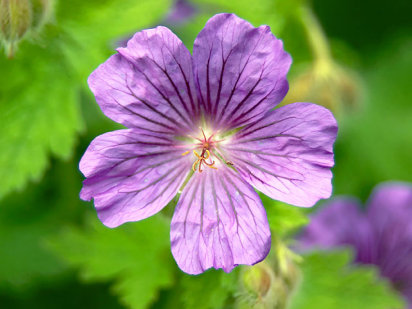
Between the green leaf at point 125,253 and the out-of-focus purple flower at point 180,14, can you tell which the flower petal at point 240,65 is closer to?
the green leaf at point 125,253

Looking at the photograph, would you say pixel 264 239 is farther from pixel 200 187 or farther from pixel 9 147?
pixel 9 147

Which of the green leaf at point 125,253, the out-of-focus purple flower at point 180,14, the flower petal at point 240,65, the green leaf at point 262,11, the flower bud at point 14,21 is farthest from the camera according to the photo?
the out-of-focus purple flower at point 180,14

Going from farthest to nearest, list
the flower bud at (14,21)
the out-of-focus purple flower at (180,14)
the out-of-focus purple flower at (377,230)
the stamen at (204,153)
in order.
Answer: the out-of-focus purple flower at (180,14), the out-of-focus purple flower at (377,230), the flower bud at (14,21), the stamen at (204,153)

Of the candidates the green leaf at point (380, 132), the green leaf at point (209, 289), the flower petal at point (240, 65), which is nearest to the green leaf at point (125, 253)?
the green leaf at point (209, 289)

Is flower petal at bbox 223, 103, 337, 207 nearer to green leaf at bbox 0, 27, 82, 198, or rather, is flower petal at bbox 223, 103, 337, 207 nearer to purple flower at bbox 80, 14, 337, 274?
purple flower at bbox 80, 14, 337, 274

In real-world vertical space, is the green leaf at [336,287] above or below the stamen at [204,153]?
below

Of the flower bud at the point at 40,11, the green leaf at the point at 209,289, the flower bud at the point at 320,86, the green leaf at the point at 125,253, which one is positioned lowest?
the green leaf at the point at 125,253

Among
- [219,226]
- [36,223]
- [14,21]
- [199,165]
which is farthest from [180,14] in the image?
[219,226]

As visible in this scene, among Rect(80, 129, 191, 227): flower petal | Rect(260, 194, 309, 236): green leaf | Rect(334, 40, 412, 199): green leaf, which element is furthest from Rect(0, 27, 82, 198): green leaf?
Rect(334, 40, 412, 199): green leaf
